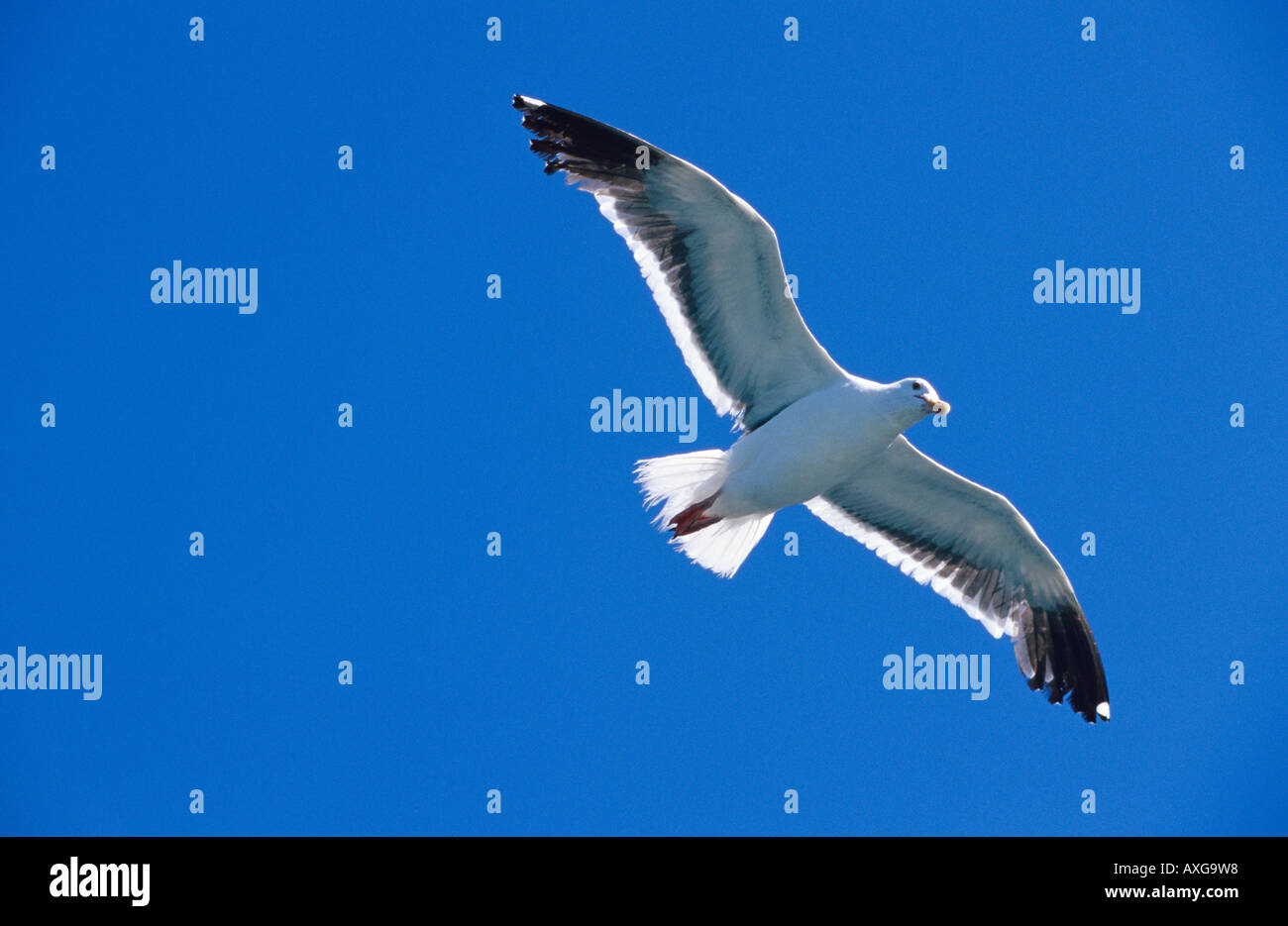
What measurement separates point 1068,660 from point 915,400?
2244mm

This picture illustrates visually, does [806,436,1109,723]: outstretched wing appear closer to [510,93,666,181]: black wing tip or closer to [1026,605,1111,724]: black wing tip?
[1026,605,1111,724]: black wing tip

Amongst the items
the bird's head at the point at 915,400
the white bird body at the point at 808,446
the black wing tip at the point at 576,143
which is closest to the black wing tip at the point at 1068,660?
the white bird body at the point at 808,446

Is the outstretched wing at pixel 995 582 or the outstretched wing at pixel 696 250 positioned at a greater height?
the outstretched wing at pixel 696 250

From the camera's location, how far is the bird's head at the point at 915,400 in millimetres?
6938

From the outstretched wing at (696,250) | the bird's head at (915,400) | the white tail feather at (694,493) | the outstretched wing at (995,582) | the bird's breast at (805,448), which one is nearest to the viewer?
the bird's head at (915,400)

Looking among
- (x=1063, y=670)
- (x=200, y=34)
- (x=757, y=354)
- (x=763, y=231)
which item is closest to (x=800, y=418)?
(x=757, y=354)

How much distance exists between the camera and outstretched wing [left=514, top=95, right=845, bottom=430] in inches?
279

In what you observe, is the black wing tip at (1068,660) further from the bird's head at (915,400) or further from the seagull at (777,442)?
the bird's head at (915,400)

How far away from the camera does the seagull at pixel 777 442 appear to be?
7113 mm

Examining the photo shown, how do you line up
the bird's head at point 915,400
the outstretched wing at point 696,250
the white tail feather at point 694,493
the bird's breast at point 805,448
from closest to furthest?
the bird's head at point 915,400 < the outstretched wing at point 696,250 < the bird's breast at point 805,448 < the white tail feather at point 694,493

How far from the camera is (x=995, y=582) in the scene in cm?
833

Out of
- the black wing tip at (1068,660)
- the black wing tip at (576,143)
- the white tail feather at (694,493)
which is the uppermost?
the black wing tip at (576,143)

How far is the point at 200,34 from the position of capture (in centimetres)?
1030

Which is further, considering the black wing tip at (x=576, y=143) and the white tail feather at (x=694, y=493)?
the white tail feather at (x=694, y=493)
